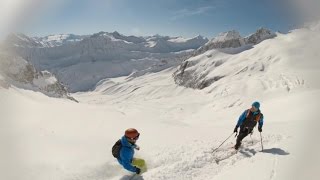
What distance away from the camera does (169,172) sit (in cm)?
1401

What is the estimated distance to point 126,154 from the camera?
13.3 m

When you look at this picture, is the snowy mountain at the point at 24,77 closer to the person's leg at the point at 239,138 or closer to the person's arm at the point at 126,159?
the person's leg at the point at 239,138

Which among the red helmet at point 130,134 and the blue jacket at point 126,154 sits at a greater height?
the red helmet at point 130,134

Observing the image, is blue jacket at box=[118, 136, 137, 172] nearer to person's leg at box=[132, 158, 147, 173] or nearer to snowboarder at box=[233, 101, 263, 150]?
person's leg at box=[132, 158, 147, 173]

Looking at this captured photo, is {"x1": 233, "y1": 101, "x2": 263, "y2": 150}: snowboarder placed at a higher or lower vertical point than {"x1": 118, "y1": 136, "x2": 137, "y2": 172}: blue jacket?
higher

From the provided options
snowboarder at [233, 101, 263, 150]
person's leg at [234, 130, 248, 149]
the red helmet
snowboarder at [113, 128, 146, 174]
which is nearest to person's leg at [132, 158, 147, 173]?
snowboarder at [113, 128, 146, 174]

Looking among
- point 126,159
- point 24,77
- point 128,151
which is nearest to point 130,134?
point 128,151

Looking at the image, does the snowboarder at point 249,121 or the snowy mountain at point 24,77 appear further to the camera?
the snowy mountain at point 24,77

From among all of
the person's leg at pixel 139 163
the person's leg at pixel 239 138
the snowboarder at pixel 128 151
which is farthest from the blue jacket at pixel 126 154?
the person's leg at pixel 239 138

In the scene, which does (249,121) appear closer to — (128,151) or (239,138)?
(239,138)

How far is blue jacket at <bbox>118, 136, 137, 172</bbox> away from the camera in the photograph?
13.3m

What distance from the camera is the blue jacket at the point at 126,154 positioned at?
1327 centimetres

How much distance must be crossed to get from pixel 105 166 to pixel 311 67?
140 meters

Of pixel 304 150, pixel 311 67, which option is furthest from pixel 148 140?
pixel 311 67
